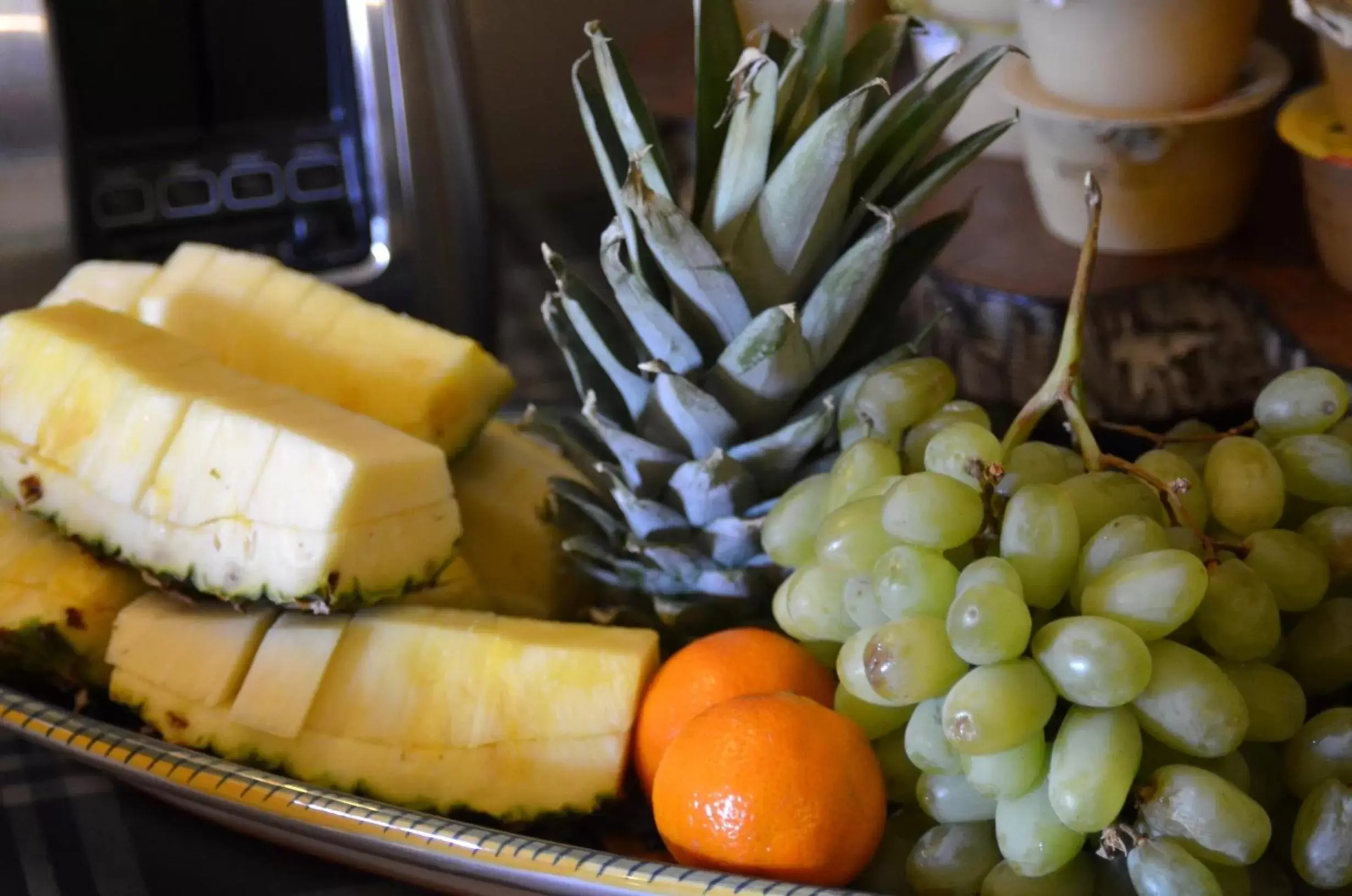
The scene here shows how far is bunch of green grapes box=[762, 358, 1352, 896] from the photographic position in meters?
0.42

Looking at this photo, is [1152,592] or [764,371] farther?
[764,371]

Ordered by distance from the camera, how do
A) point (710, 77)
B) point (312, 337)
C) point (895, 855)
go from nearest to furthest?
point (895, 855) → point (710, 77) → point (312, 337)

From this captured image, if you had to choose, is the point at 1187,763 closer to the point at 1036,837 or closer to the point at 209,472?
the point at 1036,837

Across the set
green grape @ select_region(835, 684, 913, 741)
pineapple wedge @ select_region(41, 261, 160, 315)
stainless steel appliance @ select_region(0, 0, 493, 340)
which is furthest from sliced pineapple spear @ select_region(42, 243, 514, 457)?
green grape @ select_region(835, 684, 913, 741)

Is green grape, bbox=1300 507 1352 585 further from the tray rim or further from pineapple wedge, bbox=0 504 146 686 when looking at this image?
pineapple wedge, bbox=0 504 146 686

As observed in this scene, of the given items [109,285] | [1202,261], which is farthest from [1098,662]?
[109,285]

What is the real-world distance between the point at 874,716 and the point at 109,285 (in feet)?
1.97

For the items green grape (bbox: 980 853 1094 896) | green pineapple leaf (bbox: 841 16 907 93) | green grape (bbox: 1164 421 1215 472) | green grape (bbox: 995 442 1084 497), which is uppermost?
green pineapple leaf (bbox: 841 16 907 93)

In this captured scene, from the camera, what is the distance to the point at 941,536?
0.47 m

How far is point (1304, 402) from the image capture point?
523mm

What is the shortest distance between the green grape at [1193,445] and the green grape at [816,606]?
0.18 m

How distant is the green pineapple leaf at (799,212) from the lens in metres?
0.53

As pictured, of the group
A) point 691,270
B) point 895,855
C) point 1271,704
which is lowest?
point 895,855

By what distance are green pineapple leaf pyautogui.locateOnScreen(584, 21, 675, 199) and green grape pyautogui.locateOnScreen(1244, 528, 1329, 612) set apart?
32 cm
